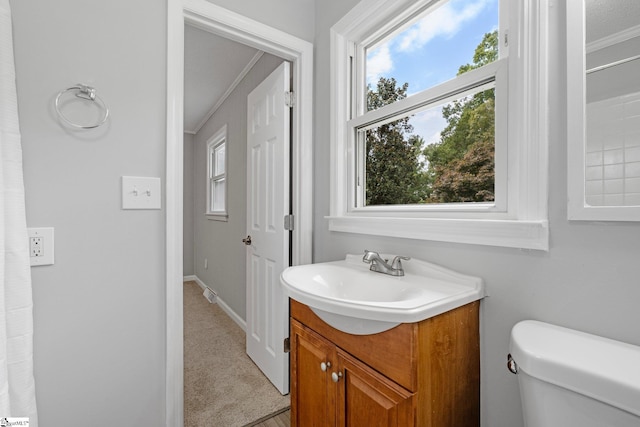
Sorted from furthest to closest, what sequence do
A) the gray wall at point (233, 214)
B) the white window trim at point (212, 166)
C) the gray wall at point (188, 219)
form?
the gray wall at point (188, 219), the white window trim at point (212, 166), the gray wall at point (233, 214)

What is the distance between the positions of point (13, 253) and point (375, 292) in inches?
46.8

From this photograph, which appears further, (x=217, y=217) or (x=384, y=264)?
(x=217, y=217)

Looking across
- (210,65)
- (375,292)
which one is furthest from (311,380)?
(210,65)

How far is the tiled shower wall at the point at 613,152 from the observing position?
0.65m

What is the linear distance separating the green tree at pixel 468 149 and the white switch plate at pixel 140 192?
119cm

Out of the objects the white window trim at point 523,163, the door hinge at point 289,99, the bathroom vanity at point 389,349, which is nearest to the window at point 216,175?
the door hinge at point 289,99

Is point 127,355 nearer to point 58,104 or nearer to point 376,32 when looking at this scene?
point 58,104

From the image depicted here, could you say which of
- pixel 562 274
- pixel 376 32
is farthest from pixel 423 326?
pixel 376 32

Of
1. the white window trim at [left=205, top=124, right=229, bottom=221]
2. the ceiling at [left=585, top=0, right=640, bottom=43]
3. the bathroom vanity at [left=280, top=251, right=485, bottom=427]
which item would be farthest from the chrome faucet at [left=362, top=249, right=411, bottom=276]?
the white window trim at [left=205, top=124, right=229, bottom=221]

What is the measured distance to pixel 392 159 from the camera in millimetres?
1365

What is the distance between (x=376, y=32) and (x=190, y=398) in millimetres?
2288

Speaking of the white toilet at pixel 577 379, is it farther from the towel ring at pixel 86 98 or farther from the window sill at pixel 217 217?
the window sill at pixel 217 217

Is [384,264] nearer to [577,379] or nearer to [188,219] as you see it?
[577,379]

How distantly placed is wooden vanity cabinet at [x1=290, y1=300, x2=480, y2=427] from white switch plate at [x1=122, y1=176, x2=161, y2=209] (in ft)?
2.72
